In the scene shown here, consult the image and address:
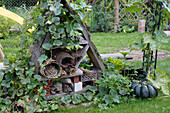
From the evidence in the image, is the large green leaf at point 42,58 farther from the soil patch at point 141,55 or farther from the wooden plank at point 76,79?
the soil patch at point 141,55

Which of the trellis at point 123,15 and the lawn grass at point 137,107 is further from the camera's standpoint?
the trellis at point 123,15

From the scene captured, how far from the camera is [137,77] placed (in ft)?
11.4

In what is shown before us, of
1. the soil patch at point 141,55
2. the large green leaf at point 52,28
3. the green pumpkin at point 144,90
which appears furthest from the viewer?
the soil patch at point 141,55

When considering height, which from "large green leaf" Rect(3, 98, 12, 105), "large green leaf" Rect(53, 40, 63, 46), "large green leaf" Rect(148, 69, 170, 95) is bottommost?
"large green leaf" Rect(3, 98, 12, 105)

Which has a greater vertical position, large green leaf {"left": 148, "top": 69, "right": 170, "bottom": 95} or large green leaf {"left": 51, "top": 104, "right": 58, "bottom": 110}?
large green leaf {"left": 148, "top": 69, "right": 170, "bottom": 95}

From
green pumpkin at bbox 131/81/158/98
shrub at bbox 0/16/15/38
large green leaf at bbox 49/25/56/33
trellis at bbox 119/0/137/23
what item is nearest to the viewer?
large green leaf at bbox 49/25/56/33

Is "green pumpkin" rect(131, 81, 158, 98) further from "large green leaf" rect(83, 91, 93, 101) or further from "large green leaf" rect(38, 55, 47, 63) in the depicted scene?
"large green leaf" rect(38, 55, 47, 63)

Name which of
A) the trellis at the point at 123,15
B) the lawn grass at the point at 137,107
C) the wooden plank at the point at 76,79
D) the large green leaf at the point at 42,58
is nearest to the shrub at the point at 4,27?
the wooden plank at the point at 76,79

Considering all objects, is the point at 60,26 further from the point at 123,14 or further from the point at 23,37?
the point at 123,14

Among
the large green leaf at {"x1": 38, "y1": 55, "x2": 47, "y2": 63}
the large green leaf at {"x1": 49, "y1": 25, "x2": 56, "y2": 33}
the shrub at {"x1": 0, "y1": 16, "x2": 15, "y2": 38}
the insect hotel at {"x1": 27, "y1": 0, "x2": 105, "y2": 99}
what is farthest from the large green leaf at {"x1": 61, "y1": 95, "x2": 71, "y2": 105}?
the shrub at {"x1": 0, "y1": 16, "x2": 15, "y2": 38}

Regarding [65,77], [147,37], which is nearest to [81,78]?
[65,77]

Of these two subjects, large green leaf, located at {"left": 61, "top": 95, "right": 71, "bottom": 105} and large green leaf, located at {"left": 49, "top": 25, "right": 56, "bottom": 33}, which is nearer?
large green leaf, located at {"left": 49, "top": 25, "right": 56, "bottom": 33}

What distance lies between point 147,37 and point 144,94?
87cm

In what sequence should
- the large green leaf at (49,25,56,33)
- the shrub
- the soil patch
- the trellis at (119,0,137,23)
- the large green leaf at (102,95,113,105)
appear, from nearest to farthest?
the large green leaf at (49,25,56,33), the large green leaf at (102,95,113,105), the soil patch, the shrub, the trellis at (119,0,137,23)
